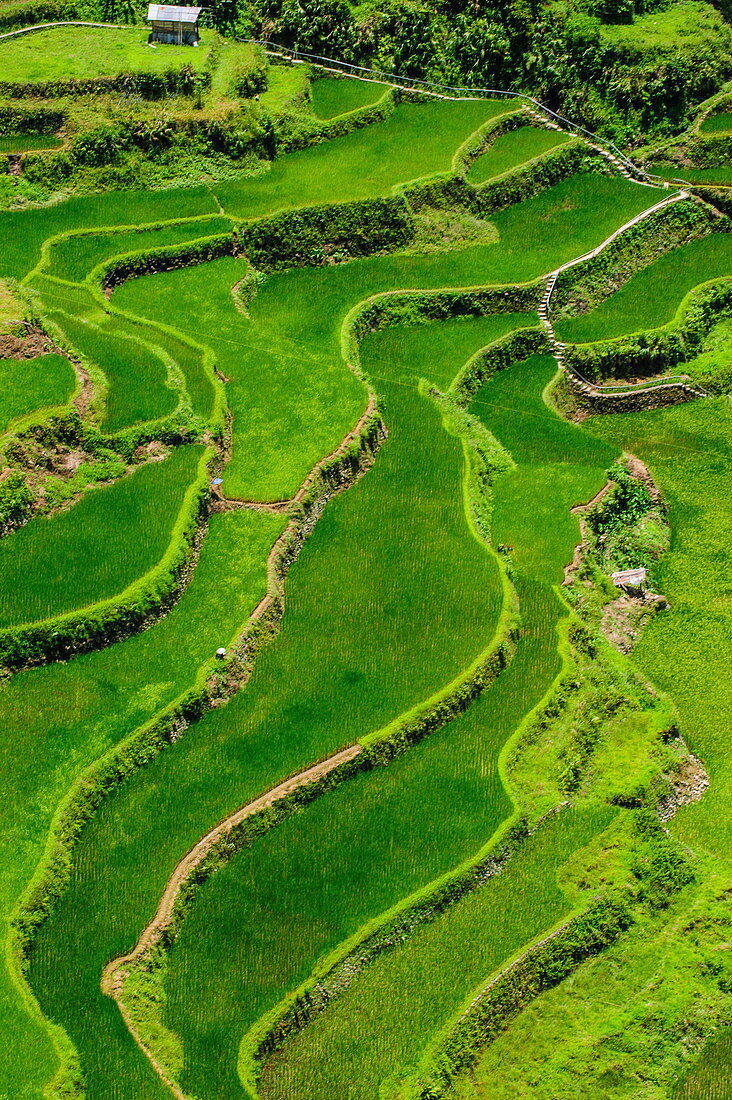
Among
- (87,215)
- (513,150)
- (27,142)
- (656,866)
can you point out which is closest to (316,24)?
(513,150)

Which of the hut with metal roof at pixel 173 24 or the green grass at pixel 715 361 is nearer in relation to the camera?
the green grass at pixel 715 361

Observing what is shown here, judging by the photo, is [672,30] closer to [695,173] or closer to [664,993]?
[695,173]

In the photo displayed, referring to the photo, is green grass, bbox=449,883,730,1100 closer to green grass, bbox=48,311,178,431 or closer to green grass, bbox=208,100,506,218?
green grass, bbox=48,311,178,431

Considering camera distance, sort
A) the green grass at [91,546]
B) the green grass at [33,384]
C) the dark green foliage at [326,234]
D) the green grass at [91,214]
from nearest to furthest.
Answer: the green grass at [91,546] < the green grass at [33,384] < the green grass at [91,214] < the dark green foliage at [326,234]

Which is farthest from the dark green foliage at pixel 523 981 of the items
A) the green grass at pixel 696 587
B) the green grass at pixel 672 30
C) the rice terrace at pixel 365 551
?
the green grass at pixel 672 30

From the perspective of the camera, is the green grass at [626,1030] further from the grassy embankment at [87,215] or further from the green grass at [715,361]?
the grassy embankment at [87,215]
